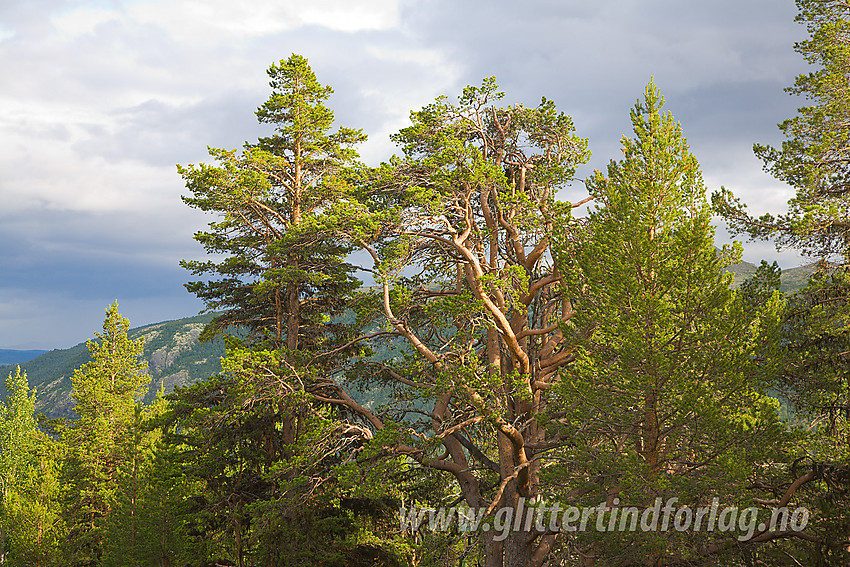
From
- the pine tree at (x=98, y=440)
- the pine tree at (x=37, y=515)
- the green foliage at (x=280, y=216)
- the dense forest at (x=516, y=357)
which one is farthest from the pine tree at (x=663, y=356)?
the pine tree at (x=37, y=515)

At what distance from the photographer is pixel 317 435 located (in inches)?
621

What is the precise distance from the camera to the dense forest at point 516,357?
11375 millimetres

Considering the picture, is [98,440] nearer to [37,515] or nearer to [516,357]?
[37,515]

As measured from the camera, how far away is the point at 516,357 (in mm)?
16469

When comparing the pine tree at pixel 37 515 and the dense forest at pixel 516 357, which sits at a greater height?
the dense forest at pixel 516 357

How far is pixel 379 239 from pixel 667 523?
1016 cm

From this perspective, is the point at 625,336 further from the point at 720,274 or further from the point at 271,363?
the point at 271,363

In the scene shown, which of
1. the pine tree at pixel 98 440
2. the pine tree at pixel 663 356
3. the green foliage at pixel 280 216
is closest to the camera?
the pine tree at pixel 663 356

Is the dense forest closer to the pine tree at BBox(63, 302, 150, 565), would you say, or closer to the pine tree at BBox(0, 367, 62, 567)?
the pine tree at BBox(63, 302, 150, 565)

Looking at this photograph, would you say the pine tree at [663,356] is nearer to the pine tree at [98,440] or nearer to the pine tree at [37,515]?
the pine tree at [98,440]

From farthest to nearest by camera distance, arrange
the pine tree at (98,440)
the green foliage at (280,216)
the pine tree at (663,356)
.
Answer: the pine tree at (98,440)
the green foliage at (280,216)
the pine tree at (663,356)

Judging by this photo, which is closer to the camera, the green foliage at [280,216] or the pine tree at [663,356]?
the pine tree at [663,356]

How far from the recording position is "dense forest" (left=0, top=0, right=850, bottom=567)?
11375 millimetres

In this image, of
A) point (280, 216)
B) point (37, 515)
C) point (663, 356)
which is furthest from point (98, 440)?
point (663, 356)
